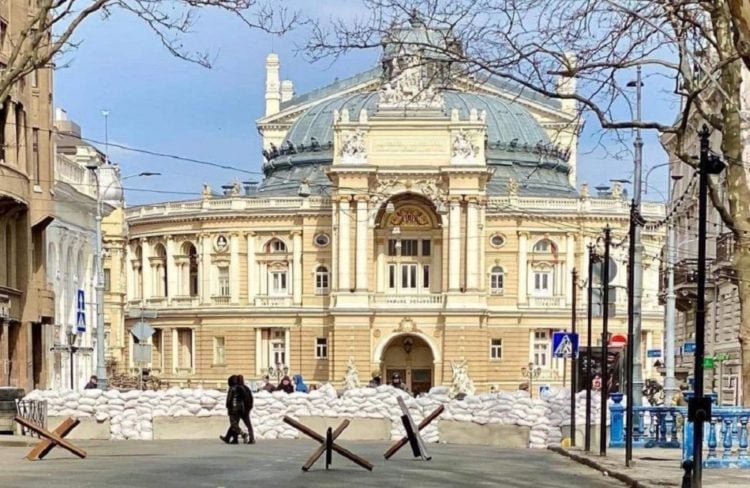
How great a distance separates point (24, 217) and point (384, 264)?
182 feet

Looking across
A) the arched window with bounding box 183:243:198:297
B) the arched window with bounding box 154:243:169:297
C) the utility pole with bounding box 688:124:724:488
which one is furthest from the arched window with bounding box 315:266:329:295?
the utility pole with bounding box 688:124:724:488

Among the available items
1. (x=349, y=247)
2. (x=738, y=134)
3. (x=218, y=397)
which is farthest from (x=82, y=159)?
(x=738, y=134)

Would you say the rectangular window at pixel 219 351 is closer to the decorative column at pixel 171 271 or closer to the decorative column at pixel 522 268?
the decorative column at pixel 171 271

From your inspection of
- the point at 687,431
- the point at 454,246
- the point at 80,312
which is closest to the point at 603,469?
the point at 687,431

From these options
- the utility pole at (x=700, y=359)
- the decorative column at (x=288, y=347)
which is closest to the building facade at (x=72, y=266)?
the decorative column at (x=288, y=347)

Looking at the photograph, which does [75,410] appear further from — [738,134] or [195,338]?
[195,338]

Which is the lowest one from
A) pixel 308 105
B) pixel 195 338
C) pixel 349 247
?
pixel 195 338

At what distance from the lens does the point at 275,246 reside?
101188mm

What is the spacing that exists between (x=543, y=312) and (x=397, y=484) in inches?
3074

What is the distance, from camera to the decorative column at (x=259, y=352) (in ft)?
328

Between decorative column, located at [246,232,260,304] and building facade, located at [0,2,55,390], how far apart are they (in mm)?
51320

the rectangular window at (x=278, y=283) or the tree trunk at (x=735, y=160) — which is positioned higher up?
the tree trunk at (x=735, y=160)

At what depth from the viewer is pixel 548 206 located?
99438 millimetres

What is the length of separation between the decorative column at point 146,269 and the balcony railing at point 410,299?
17.4 m
